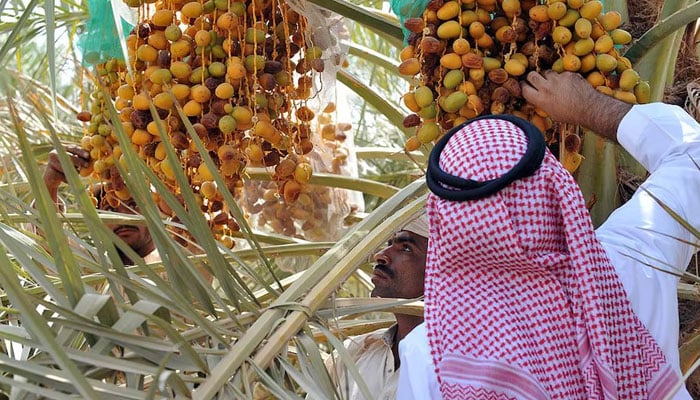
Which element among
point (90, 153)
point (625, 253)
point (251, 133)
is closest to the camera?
point (625, 253)

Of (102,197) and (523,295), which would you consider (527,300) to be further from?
(102,197)

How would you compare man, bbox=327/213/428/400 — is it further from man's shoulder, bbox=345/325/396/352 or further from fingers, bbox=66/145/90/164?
fingers, bbox=66/145/90/164

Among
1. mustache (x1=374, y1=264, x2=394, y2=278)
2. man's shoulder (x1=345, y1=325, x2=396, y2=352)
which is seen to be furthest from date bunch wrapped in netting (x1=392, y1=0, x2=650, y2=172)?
mustache (x1=374, y1=264, x2=394, y2=278)

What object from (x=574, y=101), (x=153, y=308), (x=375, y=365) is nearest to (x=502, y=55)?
(x=574, y=101)

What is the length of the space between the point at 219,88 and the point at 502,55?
0.55 meters

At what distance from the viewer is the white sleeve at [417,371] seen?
1767 millimetres

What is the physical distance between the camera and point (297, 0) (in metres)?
2.35

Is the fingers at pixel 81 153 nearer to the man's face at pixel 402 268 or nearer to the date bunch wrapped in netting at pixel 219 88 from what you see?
the date bunch wrapped in netting at pixel 219 88

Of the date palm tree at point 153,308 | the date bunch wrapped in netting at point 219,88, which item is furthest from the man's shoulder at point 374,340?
the date palm tree at point 153,308

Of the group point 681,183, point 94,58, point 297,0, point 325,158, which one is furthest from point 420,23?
point 325,158

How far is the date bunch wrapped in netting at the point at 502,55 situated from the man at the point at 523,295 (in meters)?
0.24

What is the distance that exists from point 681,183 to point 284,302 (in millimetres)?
716

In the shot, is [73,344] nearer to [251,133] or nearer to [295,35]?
[251,133]

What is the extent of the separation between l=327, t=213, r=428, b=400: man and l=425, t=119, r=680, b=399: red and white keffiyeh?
42.9 inches
